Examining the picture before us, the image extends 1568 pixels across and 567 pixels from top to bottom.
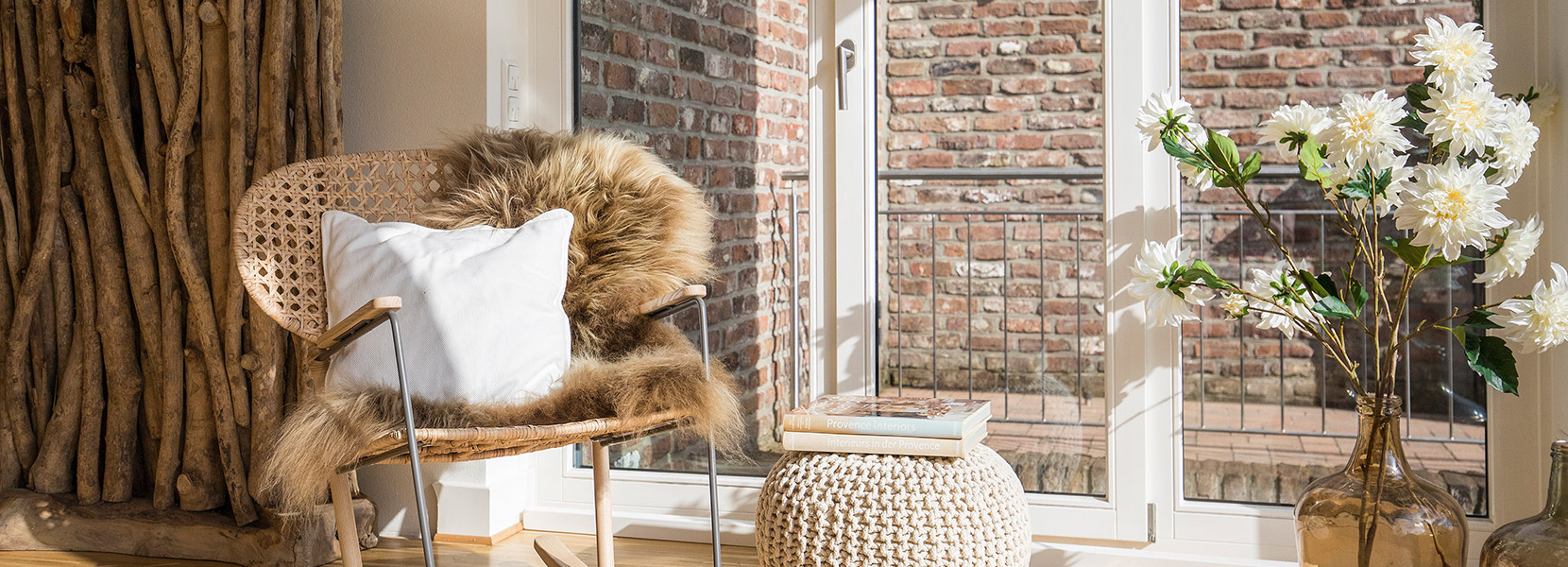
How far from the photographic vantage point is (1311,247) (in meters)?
2.18

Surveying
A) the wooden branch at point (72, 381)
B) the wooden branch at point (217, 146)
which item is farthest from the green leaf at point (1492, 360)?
the wooden branch at point (72, 381)

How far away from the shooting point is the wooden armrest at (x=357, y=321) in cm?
160

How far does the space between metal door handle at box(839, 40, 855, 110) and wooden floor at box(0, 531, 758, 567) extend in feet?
3.35

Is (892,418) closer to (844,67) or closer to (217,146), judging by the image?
(844,67)

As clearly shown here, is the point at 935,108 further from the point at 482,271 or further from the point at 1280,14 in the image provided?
the point at 482,271

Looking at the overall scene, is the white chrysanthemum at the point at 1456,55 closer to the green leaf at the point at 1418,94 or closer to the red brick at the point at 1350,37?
the green leaf at the point at 1418,94

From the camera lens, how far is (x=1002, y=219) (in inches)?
92.7

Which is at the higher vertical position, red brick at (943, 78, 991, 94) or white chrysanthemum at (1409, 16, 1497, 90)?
red brick at (943, 78, 991, 94)

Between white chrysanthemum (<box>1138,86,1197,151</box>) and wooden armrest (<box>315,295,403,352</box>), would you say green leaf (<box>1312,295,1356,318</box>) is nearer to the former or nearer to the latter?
white chrysanthemum (<box>1138,86,1197,151</box>)

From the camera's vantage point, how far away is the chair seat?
1.67 m

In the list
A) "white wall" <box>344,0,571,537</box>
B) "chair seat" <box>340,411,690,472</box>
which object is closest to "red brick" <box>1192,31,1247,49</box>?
"chair seat" <box>340,411,690,472</box>

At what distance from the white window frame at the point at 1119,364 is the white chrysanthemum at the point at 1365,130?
0.67 m

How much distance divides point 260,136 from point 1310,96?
2188 millimetres

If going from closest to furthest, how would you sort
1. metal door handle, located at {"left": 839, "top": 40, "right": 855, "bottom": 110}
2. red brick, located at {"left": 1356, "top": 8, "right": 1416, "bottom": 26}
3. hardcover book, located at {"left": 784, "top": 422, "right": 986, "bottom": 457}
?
hardcover book, located at {"left": 784, "top": 422, "right": 986, "bottom": 457} < red brick, located at {"left": 1356, "top": 8, "right": 1416, "bottom": 26} < metal door handle, located at {"left": 839, "top": 40, "right": 855, "bottom": 110}
